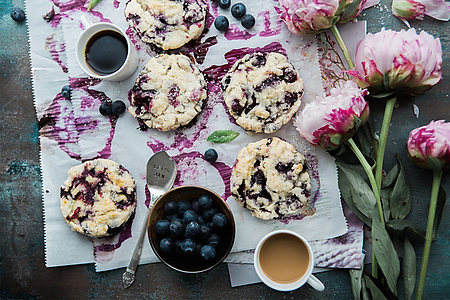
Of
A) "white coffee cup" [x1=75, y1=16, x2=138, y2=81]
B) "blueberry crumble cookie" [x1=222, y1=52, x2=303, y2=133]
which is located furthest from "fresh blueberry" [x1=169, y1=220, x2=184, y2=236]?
"white coffee cup" [x1=75, y1=16, x2=138, y2=81]

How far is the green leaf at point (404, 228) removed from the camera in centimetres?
195

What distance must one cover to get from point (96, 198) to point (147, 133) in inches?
18.8

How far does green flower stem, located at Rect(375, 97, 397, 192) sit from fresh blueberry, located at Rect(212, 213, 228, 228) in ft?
2.88

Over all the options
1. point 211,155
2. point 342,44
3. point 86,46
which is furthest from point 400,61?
point 86,46

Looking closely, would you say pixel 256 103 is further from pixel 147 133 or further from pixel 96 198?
pixel 96 198

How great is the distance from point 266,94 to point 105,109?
95 centimetres

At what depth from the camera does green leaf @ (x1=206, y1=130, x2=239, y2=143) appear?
84.8 inches

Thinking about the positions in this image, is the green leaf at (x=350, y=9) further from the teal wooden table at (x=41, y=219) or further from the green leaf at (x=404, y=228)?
the green leaf at (x=404, y=228)

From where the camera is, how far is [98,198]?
6.85 feet

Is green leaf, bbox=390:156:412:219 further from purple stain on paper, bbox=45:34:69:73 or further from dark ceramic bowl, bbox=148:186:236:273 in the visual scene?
purple stain on paper, bbox=45:34:69:73

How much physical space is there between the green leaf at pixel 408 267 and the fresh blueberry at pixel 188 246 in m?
1.17

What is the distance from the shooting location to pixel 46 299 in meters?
2.22

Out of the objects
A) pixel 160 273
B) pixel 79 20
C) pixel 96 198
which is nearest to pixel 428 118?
pixel 160 273

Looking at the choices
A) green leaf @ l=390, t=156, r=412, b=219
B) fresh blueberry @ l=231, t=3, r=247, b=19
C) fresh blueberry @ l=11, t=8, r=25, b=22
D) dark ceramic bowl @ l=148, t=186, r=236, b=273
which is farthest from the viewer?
fresh blueberry @ l=11, t=8, r=25, b=22
